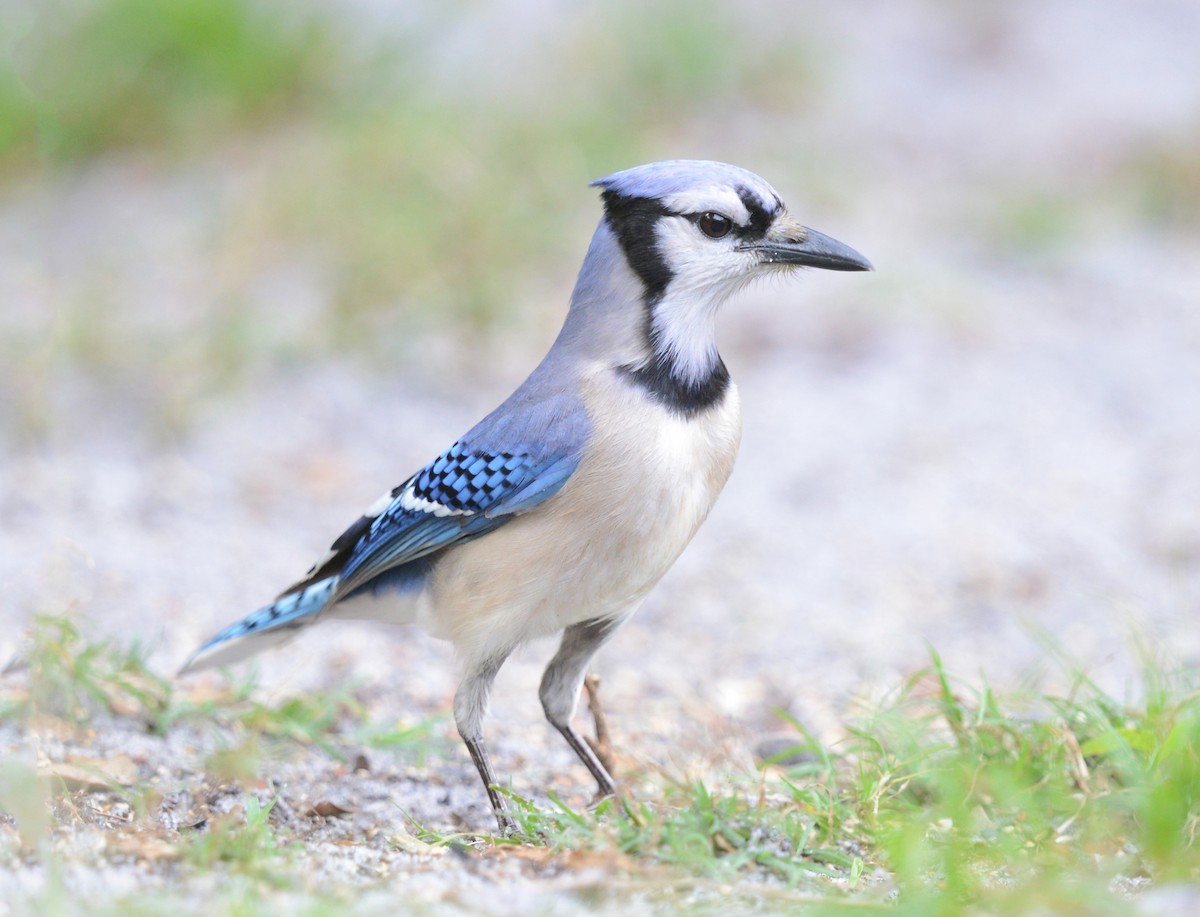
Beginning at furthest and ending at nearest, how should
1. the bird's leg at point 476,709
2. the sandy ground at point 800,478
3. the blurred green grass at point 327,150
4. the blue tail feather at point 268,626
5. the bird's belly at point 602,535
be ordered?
the blurred green grass at point 327,150, the sandy ground at point 800,478, the blue tail feather at point 268,626, the bird's leg at point 476,709, the bird's belly at point 602,535

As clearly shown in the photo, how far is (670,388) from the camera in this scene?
2.64m

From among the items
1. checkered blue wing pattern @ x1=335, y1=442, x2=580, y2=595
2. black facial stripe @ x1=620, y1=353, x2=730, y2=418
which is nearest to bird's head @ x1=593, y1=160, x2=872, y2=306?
black facial stripe @ x1=620, y1=353, x2=730, y2=418

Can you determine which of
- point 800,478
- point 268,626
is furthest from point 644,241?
point 800,478

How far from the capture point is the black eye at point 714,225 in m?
2.72

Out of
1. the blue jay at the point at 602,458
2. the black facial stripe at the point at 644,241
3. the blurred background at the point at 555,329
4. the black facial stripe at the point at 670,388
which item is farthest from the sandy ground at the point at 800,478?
the black facial stripe at the point at 644,241

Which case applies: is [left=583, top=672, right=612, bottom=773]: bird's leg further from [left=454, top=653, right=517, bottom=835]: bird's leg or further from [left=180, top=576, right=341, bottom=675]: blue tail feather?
[left=180, top=576, right=341, bottom=675]: blue tail feather

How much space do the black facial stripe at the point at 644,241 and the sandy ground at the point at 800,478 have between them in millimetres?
952

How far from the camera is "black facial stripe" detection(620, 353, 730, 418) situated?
2.63 metres

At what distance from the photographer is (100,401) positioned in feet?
16.4

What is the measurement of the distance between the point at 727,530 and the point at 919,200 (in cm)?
319

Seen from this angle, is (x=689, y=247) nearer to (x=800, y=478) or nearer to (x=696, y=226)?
(x=696, y=226)

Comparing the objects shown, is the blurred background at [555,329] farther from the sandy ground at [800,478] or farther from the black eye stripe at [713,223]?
the black eye stripe at [713,223]

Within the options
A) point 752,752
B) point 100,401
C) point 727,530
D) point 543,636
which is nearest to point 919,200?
point 727,530

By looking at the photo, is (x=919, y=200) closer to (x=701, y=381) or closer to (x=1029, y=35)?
(x=1029, y=35)
